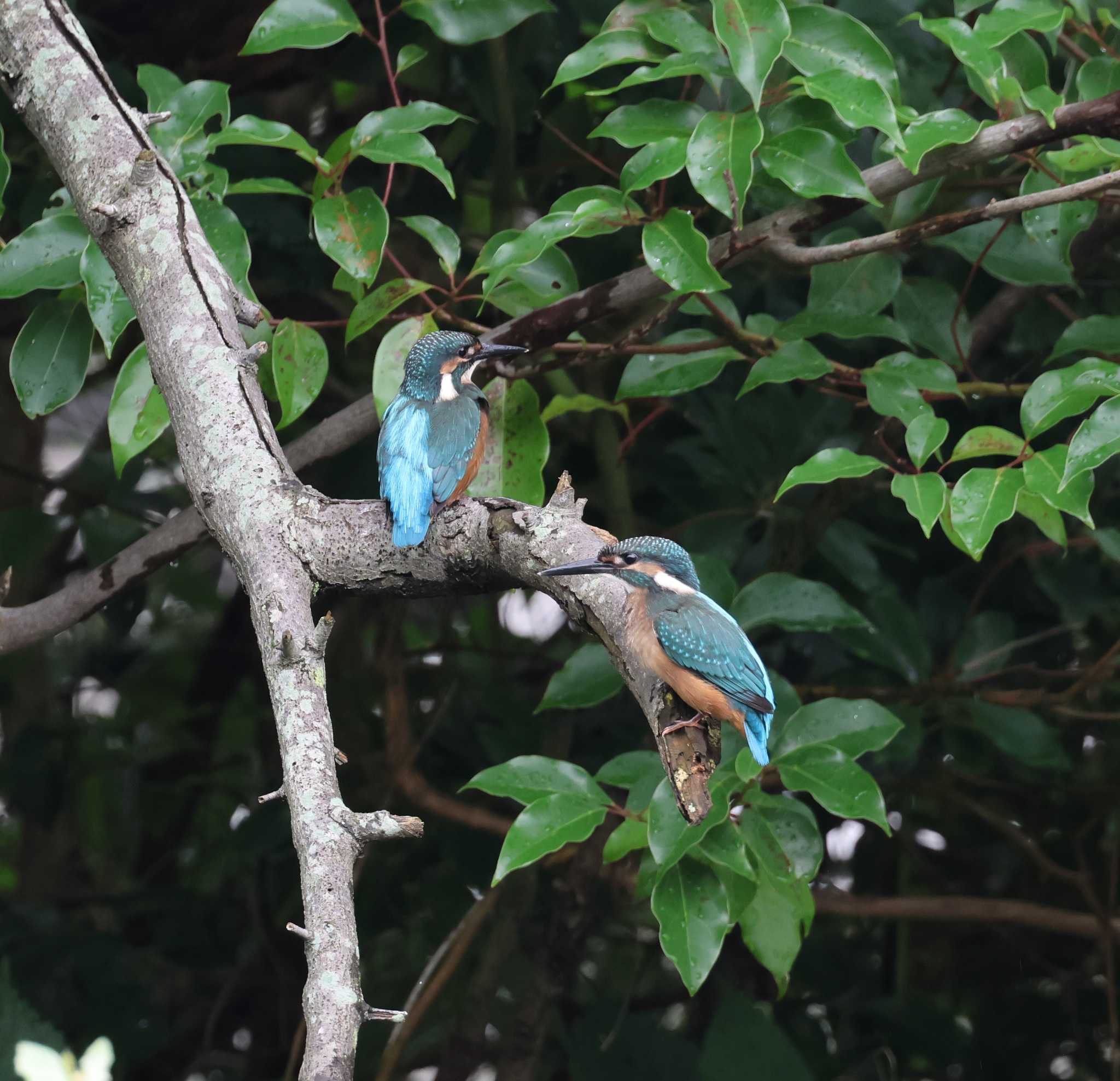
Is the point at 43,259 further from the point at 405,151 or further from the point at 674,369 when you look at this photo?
the point at 674,369

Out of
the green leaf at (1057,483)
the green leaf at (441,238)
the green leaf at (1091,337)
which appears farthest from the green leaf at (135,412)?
the green leaf at (1091,337)

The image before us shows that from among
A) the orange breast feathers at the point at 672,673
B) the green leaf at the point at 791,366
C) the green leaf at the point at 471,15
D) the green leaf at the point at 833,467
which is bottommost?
the green leaf at the point at 791,366

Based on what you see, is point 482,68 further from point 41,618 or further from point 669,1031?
point 669,1031

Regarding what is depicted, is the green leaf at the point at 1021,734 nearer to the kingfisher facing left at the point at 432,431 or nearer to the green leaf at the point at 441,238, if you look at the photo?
the kingfisher facing left at the point at 432,431

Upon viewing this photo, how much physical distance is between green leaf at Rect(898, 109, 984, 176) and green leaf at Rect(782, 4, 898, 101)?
0.22 feet

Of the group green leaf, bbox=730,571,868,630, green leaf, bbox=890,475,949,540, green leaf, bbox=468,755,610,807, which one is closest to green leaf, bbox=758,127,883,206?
green leaf, bbox=890,475,949,540

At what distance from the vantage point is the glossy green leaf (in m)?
1.69

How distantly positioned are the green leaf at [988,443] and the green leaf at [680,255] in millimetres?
410

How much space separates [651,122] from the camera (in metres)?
1.88

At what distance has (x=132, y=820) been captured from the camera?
4.18m

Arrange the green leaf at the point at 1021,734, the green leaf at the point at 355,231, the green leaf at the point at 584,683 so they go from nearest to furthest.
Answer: the green leaf at the point at 355,231
the green leaf at the point at 584,683
the green leaf at the point at 1021,734

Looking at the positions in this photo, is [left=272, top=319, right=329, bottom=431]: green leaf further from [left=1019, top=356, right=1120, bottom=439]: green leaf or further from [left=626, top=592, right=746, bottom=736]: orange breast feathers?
[left=1019, top=356, right=1120, bottom=439]: green leaf

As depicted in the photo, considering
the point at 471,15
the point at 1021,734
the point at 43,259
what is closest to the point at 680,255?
the point at 471,15

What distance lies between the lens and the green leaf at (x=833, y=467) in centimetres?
170
